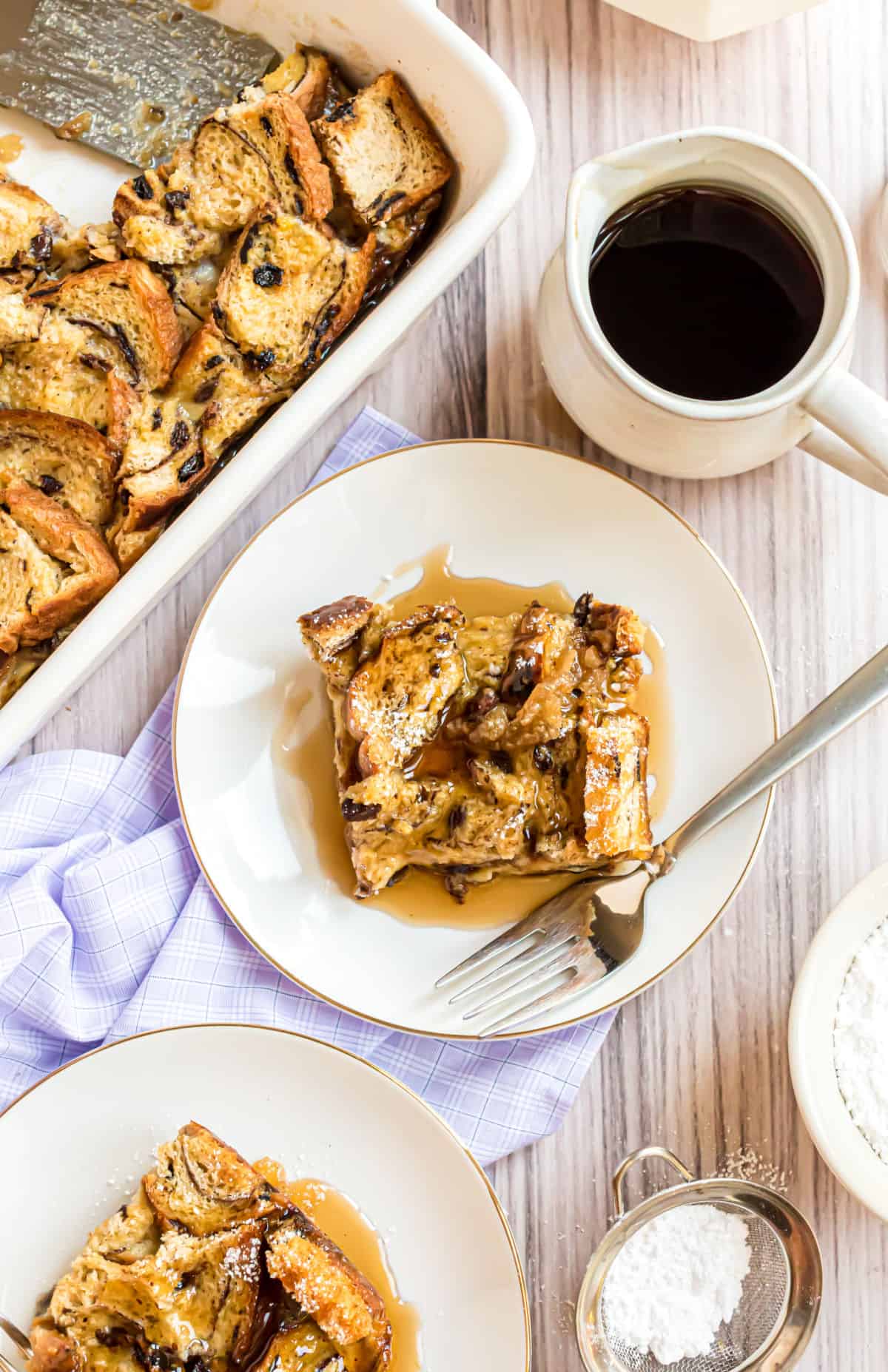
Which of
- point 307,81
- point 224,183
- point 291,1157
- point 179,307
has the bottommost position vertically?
point 291,1157

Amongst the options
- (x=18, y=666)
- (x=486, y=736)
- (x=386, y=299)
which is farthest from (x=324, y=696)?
(x=386, y=299)

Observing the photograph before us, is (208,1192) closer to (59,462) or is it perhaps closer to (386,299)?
(59,462)

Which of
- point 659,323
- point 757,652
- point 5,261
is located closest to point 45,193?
point 5,261

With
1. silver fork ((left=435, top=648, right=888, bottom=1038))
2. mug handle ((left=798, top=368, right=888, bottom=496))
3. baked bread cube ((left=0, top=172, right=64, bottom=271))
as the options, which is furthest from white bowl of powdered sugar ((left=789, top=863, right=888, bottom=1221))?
baked bread cube ((left=0, top=172, right=64, bottom=271))

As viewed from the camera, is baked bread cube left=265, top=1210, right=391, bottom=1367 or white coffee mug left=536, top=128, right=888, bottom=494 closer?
white coffee mug left=536, top=128, right=888, bottom=494

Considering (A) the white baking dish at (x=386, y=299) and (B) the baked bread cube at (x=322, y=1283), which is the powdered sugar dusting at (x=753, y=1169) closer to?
(B) the baked bread cube at (x=322, y=1283)

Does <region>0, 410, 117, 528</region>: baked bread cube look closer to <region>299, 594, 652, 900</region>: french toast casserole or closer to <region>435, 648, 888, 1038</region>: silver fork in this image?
<region>299, 594, 652, 900</region>: french toast casserole

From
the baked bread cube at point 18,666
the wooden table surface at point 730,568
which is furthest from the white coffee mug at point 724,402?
the baked bread cube at point 18,666
